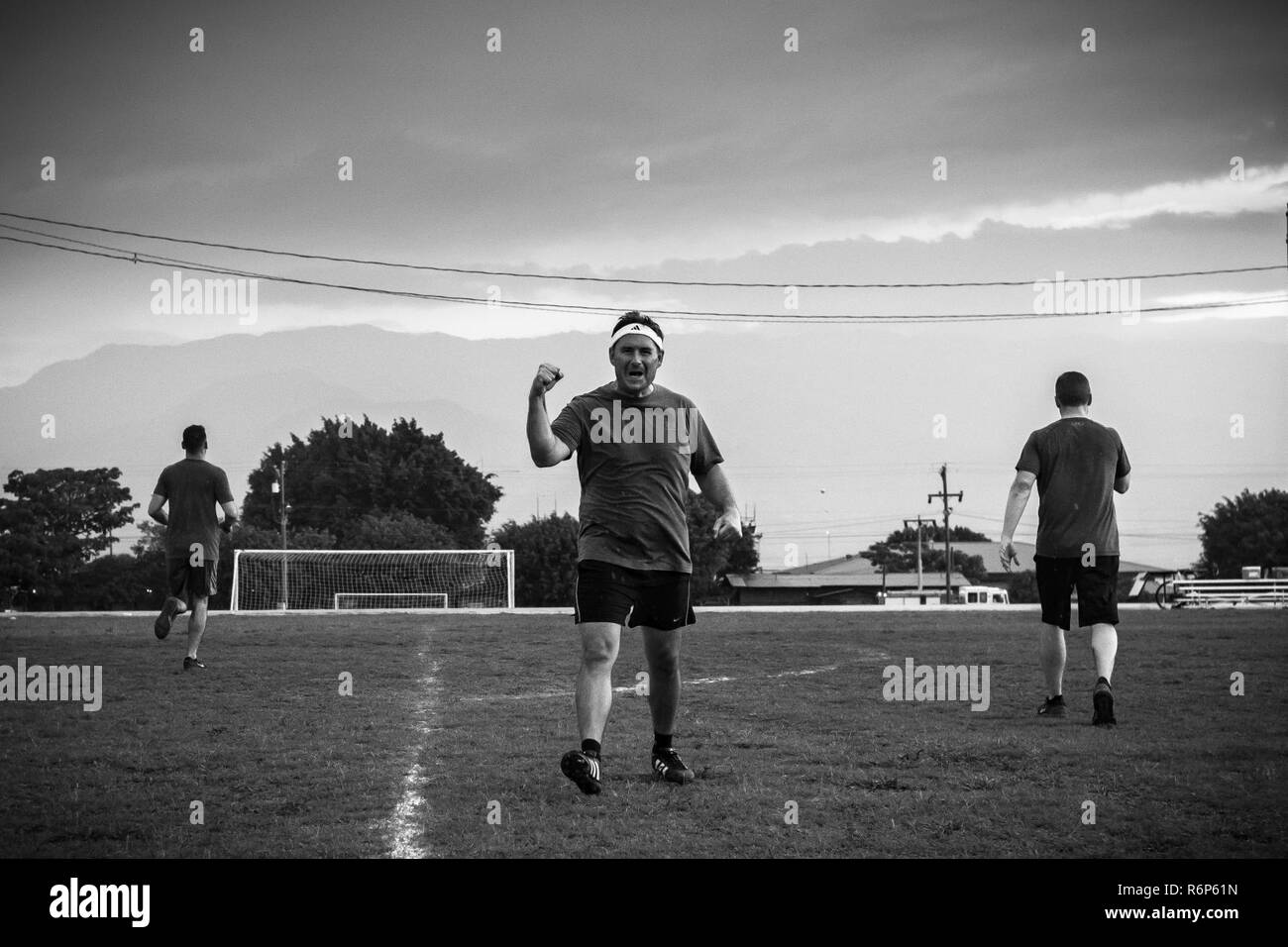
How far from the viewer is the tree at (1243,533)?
105m

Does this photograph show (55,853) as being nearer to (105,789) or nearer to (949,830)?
(105,789)

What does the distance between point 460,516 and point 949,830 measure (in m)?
85.7

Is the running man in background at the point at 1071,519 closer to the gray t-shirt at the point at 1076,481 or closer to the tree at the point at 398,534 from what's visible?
the gray t-shirt at the point at 1076,481

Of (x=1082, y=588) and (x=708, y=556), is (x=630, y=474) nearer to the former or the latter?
(x=1082, y=588)

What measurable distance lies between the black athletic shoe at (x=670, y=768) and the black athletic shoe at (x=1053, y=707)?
324cm

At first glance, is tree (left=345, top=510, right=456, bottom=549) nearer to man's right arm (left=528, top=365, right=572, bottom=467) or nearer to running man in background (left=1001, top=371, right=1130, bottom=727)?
running man in background (left=1001, top=371, right=1130, bottom=727)

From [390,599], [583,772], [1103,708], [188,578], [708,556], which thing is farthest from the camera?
[708,556]

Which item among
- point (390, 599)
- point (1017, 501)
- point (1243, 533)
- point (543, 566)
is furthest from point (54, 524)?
point (1243, 533)

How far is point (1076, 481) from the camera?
329 inches

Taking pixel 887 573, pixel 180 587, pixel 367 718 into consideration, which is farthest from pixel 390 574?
pixel 887 573

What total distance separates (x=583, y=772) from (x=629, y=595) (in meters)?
0.93

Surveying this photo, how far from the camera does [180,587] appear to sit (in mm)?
11930

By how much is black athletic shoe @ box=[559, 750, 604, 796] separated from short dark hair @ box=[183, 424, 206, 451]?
24.5 feet

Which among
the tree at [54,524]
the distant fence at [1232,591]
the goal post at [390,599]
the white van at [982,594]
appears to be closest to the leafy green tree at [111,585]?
the tree at [54,524]
